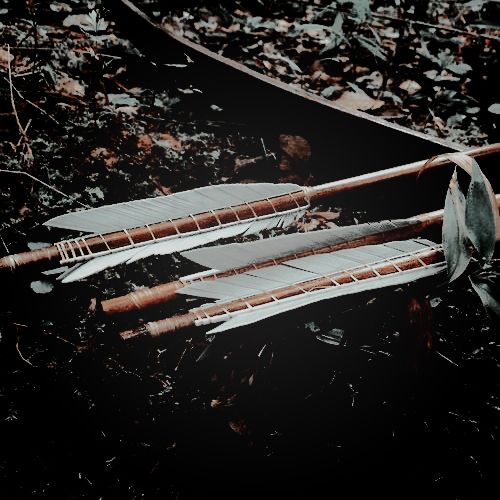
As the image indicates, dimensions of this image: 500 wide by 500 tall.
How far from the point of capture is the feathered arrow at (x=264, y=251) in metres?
1.24

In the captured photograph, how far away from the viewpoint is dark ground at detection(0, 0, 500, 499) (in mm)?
1173

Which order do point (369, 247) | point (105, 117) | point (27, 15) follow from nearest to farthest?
point (369, 247), point (105, 117), point (27, 15)

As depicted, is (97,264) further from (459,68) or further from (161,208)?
(459,68)

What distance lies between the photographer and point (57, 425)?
1.20 meters

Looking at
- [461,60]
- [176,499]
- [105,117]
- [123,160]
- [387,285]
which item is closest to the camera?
[176,499]

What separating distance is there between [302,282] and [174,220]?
0.44 m

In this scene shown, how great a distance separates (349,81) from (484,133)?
28.5 inches

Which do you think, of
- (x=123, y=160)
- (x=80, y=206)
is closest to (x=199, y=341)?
(x=80, y=206)

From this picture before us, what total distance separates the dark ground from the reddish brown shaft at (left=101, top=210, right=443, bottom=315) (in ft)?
0.44

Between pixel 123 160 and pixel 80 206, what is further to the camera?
pixel 123 160

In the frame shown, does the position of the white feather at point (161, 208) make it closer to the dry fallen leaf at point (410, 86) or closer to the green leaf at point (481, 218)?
the green leaf at point (481, 218)

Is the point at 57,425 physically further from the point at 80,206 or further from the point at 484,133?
the point at 484,133

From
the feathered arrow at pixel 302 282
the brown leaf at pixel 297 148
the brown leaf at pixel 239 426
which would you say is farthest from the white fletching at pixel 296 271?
the brown leaf at pixel 297 148

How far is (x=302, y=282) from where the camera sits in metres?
1.25
